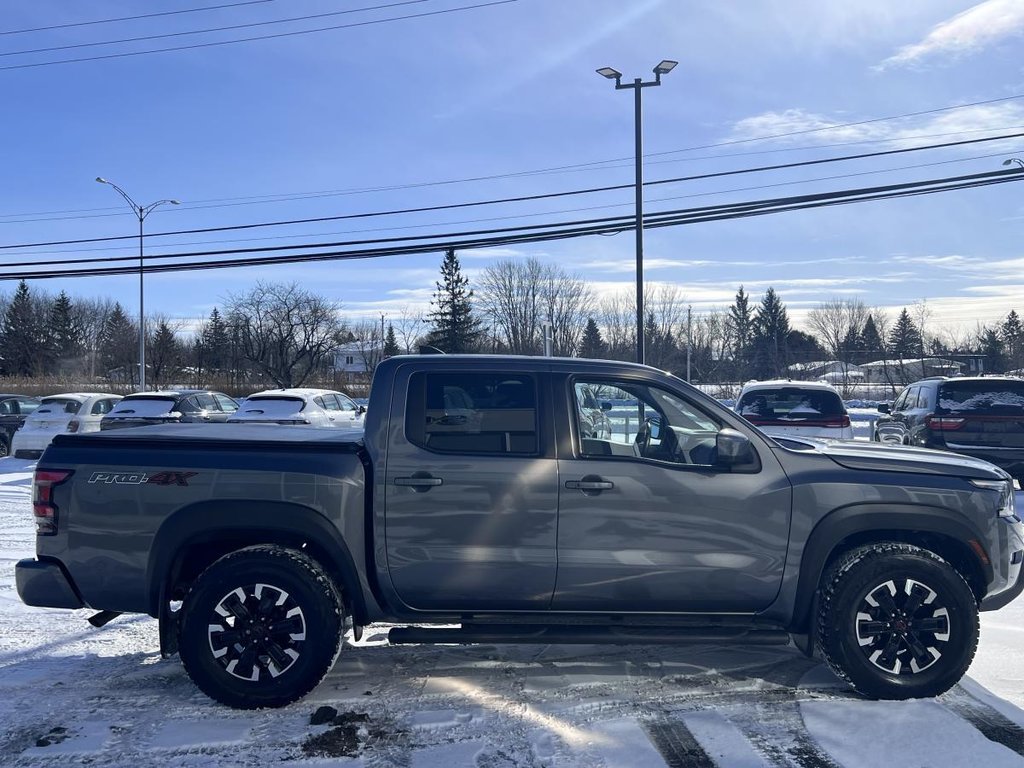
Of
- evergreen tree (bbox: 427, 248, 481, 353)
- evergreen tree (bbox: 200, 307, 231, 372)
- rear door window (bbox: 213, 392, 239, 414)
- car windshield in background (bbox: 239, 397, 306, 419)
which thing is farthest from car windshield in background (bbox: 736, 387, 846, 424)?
evergreen tree (bbox: 200, 307, 231, 372)

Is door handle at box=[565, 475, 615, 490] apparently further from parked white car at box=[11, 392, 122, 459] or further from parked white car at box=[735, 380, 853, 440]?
parked white car at box=[11, 392, 122, 459]

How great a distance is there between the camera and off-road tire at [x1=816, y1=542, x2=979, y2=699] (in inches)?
177

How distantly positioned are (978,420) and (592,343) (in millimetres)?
39971

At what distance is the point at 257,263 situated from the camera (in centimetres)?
2259

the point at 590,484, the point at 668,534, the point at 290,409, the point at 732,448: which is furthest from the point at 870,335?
the point at 590,484

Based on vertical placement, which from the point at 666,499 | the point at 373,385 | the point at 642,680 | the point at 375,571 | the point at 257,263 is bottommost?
the point at 642,680

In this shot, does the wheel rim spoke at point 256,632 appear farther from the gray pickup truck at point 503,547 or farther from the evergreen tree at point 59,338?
the evergreen tree at point 59,338

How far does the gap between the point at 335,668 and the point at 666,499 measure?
240 centimetres

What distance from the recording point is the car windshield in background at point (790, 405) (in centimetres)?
1216

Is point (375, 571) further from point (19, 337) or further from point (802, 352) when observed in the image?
point (19, 337)

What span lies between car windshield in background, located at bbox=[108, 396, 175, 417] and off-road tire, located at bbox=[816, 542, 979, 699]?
1471 cm

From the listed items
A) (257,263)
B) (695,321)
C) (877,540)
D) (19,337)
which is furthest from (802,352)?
(19,337)

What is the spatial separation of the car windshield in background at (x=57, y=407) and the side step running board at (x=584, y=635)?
1524 centimetres

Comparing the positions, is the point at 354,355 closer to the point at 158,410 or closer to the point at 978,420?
the point at 158,410
